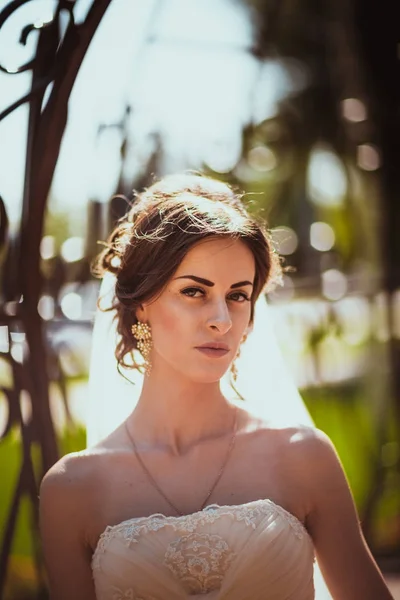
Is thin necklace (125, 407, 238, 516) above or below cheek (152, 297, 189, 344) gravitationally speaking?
below

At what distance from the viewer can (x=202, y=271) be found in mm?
2137

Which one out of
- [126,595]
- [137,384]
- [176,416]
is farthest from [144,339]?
[126,595]

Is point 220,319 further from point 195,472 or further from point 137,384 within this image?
point 137,384

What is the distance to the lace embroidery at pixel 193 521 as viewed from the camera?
204 centimetres

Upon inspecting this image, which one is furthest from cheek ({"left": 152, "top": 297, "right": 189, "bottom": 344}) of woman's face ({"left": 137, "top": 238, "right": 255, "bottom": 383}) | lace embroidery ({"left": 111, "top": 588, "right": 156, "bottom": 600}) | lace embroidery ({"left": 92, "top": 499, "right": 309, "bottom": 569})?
lace embroidery ({"left": 111, "top": 588, "right": 156, "bottom": 600})

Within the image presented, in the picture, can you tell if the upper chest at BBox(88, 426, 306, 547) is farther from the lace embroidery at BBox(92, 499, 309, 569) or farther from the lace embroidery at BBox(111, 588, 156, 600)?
the lace embroidery at BBox(111, 588, 156, 600)

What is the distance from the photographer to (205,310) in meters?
2.12

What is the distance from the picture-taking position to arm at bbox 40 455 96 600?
2.16 m

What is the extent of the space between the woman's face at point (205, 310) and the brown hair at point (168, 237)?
32mm

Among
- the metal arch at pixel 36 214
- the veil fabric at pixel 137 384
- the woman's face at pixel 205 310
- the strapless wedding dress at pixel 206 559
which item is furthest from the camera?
the veil fabric at pixel 137 384

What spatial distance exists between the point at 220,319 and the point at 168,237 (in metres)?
0.25

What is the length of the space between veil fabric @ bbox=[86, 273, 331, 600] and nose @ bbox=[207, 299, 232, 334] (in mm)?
471

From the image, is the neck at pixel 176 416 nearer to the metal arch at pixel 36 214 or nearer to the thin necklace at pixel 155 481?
the thin necklace at pixel 155 481

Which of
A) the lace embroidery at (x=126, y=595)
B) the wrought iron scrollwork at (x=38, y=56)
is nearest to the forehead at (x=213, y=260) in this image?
the wrought iron scrollwork at (x=38, y=56)
